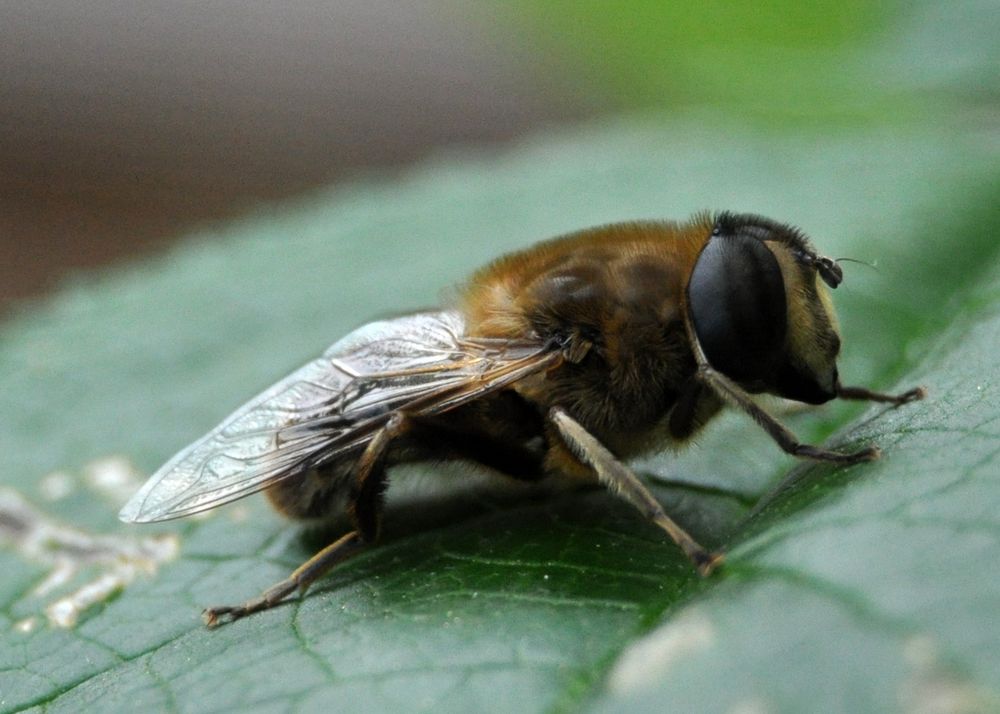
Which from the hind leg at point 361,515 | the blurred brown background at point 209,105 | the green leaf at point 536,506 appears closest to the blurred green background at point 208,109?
the blurred brown background at point 209,105

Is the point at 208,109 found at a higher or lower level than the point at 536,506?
higher

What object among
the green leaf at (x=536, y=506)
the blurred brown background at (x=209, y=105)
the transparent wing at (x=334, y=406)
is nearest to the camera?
the green leaf at (x=536, y=506)

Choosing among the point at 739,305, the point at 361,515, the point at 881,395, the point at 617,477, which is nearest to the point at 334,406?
the point at 361,515

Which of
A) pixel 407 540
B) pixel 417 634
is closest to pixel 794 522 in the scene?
pixel 417 634

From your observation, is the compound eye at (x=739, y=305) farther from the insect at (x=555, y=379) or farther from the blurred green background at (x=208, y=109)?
the blurred green background at (x=208, y=109)

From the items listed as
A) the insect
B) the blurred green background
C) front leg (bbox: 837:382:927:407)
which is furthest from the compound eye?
the blurred green background

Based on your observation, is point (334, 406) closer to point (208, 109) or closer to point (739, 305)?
point (739, 305)

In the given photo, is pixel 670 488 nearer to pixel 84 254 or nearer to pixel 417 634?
pixel 417 634
